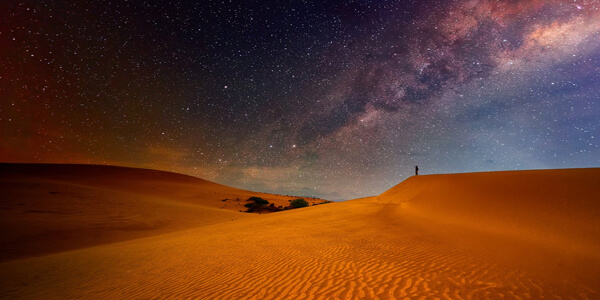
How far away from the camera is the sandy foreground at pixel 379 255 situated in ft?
15.5

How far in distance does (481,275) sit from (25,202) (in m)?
26.8

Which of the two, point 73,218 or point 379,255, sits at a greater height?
point 379,255

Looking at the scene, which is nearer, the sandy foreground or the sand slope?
the sandy foreground

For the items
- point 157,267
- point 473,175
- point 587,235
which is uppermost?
point 473,175

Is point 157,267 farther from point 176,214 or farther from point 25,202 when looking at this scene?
point 25,202

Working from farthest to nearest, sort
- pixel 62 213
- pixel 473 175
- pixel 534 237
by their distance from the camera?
pixel 62 213, pixel 473 175, pixel 534 237

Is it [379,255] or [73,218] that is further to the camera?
[73,218]

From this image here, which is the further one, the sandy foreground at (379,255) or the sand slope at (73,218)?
the sand slope at (73,218)

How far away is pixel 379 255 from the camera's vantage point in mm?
6527

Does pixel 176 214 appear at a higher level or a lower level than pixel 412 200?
lower

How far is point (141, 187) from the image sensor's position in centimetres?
3781

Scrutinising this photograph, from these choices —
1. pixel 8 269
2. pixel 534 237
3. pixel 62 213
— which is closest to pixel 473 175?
pixel 534 237

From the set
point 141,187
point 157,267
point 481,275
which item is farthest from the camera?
point 141,187

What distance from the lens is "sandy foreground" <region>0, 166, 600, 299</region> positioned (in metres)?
4.73
